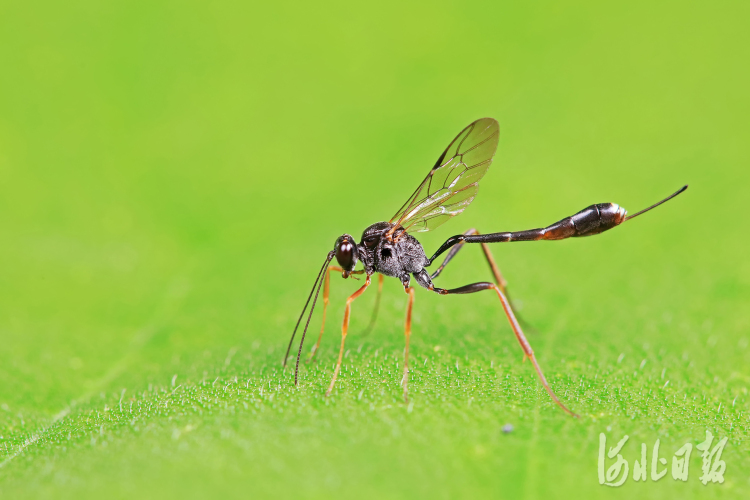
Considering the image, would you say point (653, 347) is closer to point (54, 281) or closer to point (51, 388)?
point (51, 388)

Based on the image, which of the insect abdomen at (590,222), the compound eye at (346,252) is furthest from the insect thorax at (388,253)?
the insect abdomen at (590,222)

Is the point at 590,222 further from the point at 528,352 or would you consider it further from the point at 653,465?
the point at 653,465

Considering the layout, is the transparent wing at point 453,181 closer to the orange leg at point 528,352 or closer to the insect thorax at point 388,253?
the insect thorax at point 388,253

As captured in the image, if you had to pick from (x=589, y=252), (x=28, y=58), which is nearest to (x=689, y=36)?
(x=589, y=252)

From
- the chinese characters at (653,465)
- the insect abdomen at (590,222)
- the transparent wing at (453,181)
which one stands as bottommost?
the chinese characters at (653,465)

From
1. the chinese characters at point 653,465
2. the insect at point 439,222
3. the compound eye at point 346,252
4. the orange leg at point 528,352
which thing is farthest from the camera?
the insect at point 439,222

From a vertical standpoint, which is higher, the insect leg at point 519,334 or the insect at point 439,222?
the insect at point 439,222
